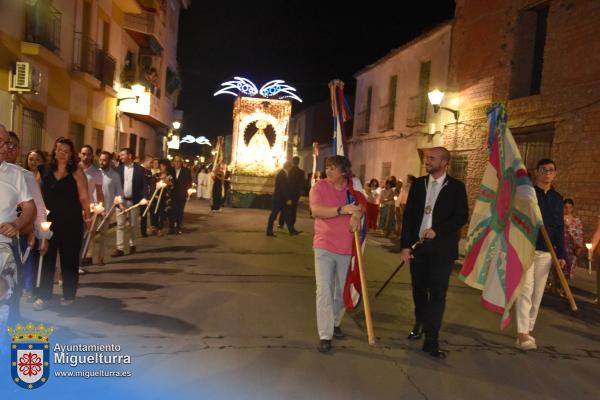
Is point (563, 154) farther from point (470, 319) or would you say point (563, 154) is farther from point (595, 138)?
point (470, 319)

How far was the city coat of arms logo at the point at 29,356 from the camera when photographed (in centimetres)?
367

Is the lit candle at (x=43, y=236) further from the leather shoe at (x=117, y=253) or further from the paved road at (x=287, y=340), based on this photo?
the leather shoe at (x=117, y=253)

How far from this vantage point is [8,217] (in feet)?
12.8

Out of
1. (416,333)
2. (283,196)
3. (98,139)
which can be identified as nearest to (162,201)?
(283,196)

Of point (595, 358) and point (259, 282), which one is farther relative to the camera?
point (259, 282)

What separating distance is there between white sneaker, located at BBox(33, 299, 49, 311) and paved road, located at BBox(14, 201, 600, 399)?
8 centimetres

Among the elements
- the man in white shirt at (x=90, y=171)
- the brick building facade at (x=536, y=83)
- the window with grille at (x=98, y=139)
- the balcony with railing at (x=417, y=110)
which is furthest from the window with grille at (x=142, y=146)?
the man in white shirt at (x=90, y=171)

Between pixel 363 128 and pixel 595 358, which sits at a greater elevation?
pixel 363 128

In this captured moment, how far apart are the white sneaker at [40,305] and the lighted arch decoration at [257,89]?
18.3m

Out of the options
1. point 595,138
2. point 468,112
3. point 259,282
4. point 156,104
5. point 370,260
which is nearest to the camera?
point 259,282

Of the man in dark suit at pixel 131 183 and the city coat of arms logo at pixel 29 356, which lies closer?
the city coat of arms logo at pixel 29 356

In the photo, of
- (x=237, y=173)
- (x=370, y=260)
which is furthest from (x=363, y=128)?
(x=370, y=260)

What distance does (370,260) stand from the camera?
10688 millimetres

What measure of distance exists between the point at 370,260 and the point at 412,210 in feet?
17.8
